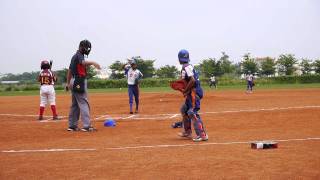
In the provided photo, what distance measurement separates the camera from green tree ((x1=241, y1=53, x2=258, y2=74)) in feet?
297

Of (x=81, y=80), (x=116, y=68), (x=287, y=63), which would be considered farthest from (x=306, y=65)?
(x=81, y=80)

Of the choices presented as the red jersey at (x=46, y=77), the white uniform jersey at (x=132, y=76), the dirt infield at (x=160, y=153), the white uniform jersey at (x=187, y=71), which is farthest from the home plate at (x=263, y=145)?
the white uniform jersey at (x=132, y=76)

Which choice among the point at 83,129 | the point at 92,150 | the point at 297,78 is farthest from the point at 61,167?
the point at 297,78

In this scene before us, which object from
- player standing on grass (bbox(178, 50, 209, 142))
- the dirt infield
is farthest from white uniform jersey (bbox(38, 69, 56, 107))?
player standing on grass (bbox(178, 50, 209, 142))

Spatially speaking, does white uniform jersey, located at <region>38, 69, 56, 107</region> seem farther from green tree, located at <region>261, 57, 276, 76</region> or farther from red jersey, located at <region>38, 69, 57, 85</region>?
green tree, located at <region>261, 57, 276, 76</region>

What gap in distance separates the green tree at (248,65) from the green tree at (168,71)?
47.5 feet

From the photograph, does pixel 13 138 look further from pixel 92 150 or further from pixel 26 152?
pixel 92 150

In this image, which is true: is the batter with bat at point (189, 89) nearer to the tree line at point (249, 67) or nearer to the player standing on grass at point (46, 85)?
the player standing on grass at point (46, 85)

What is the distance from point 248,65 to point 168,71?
60.0 ft

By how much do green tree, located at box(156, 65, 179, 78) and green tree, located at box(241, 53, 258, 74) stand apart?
14483 millimetres

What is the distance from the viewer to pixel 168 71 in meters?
101

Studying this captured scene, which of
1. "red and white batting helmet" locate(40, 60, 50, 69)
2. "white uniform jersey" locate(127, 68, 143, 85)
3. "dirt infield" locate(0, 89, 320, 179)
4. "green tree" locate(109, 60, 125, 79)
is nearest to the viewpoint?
"dirt infield" locate(0, 89, 320, 179)

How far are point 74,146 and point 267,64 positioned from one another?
8647 cm

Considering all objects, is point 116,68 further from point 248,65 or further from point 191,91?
point 191,91
